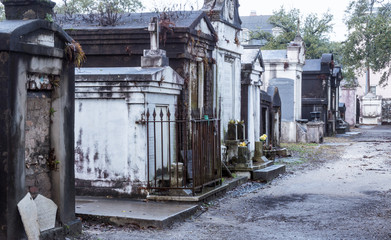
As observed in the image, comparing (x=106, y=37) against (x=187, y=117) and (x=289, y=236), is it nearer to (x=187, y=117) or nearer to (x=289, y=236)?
(x=187, y=117)

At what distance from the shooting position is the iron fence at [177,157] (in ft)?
32.3

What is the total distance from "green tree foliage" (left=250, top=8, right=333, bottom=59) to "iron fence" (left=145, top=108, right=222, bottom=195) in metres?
30.9

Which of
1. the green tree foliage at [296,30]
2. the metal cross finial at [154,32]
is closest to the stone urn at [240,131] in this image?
the metal cross finial at [154,32]

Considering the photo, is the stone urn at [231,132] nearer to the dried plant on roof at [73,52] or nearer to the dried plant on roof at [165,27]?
the dried plant on roof at [165,27]

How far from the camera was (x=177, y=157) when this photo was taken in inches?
416

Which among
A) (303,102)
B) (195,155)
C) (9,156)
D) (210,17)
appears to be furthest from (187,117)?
(303,102)

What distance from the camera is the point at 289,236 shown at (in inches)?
308

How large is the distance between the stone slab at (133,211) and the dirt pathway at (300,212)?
16 centimetres

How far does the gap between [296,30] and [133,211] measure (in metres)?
35.3

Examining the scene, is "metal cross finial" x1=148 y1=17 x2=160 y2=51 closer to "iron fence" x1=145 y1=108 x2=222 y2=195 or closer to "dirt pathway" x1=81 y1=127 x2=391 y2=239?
"iron fence" x1=145 y1=108 x2=222 y2=195

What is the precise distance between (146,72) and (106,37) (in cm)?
302

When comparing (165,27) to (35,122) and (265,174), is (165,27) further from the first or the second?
(35,122)

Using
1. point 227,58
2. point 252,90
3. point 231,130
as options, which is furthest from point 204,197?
point 252,90

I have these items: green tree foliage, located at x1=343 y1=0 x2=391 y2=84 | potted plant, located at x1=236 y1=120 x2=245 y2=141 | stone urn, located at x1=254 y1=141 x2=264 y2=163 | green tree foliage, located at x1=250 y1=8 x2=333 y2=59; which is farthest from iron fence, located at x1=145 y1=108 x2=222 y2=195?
green tree foliage, located at x1=250 y1=8 x2=333 y2=59
